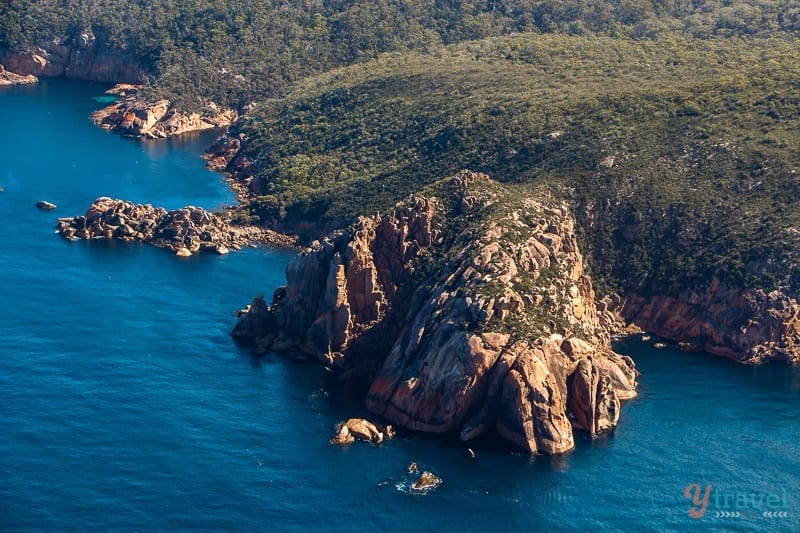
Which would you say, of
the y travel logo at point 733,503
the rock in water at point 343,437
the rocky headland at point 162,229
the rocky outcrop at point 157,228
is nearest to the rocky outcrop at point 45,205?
the rocky headland at point 162,229

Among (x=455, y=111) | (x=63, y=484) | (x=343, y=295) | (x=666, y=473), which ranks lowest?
(x=63, y=484)

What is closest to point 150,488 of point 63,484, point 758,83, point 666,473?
point 63,484

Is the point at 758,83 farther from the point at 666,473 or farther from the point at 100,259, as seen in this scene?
the point at 100,259

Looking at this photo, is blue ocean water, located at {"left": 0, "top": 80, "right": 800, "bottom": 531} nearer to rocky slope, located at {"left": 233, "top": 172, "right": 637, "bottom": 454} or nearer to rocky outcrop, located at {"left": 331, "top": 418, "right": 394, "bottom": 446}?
rocky outcrop, located at {"left": 331, "top": 418, "right": 394, "bottom": 446}

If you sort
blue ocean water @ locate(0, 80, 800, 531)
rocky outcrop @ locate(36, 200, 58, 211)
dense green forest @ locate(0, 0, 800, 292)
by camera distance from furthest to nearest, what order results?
rocky outcrop @ locate(36, 200, 58, 211) → dense green forest @ locate(0, 0, 800, 292) → blue ocean water @ locate(0, 80, 800, 531)

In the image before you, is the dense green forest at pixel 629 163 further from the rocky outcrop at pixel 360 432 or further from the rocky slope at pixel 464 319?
the rocky outcrop at pixel 360 432

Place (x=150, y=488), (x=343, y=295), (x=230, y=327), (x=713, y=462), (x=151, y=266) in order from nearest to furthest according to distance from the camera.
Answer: (x=150, y=488), (x=713, y=462), (x=343, y=295), (x=230, y=327), (x=151, y=266)

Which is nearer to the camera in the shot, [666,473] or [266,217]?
[666,473]

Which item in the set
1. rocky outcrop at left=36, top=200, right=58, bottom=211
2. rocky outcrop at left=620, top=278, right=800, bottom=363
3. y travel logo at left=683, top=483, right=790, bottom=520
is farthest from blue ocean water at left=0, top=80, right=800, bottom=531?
rocky outcrop at left=36, top=200, right=58, bottom=211
